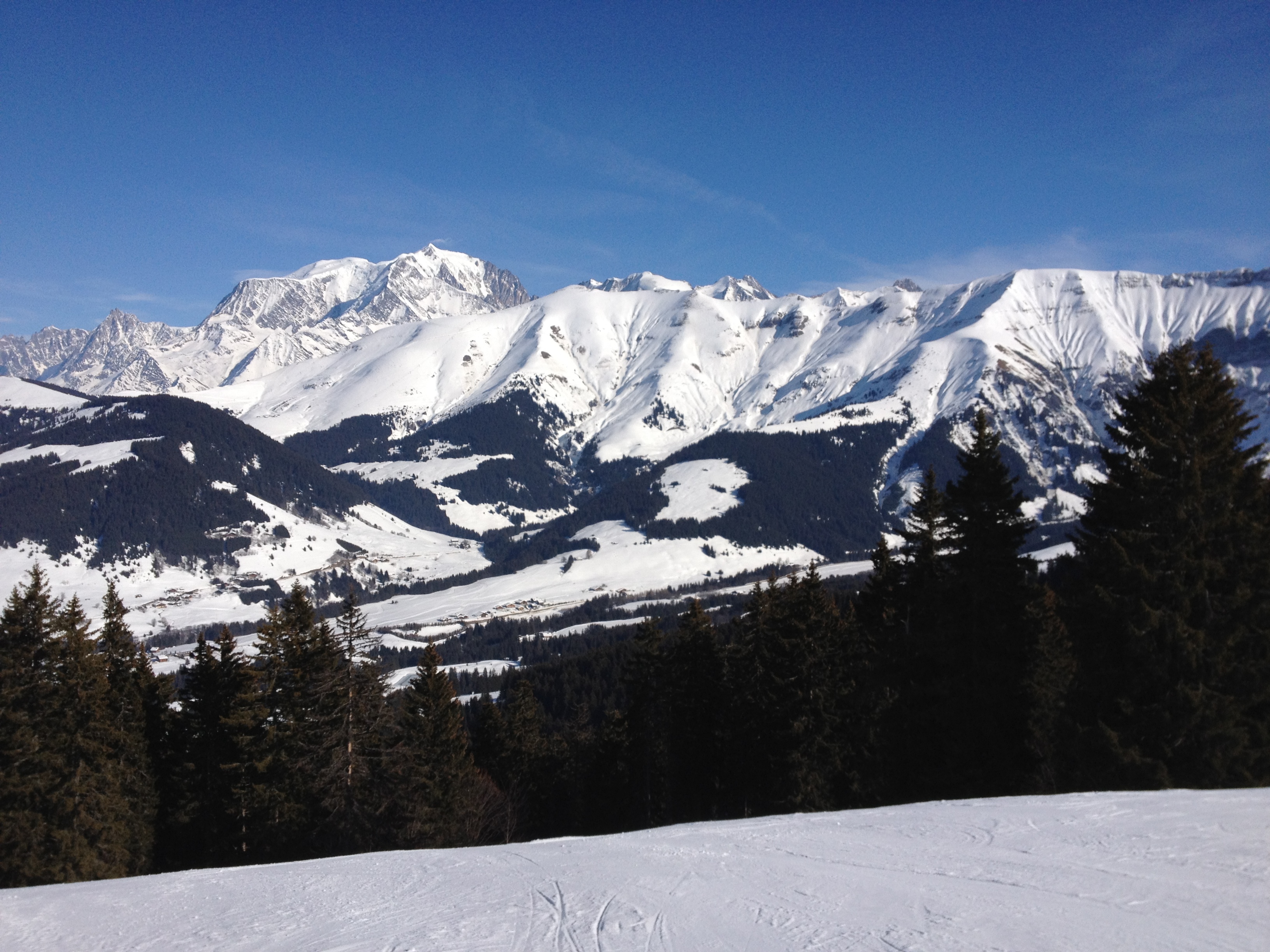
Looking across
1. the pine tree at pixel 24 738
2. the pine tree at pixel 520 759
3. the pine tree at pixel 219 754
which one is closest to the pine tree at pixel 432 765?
the pine tree at pixel 219 754

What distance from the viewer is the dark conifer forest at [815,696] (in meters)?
20.1

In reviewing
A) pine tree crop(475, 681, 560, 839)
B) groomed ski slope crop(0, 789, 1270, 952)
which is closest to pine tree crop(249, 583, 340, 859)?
groomed ski slope crop(0, 789, 1270, 952)

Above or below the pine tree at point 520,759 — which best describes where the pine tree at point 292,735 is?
above

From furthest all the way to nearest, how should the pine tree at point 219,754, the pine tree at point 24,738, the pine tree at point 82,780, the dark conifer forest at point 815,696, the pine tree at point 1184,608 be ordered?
the pine tree at point 219,754 < the pine tree at point 82,780 < the pine tree at point 24,738 < the dark conifer forest at point 815,696 < the pine tree at point 1184,608

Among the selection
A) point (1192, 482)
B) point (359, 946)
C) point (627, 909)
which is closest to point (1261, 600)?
point (1192, 482)

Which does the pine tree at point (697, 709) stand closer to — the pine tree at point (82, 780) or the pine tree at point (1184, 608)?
the pine tree at point (1184, 608)

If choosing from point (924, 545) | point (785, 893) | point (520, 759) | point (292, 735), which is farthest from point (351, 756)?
point (520, 759)

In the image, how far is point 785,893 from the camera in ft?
39.1

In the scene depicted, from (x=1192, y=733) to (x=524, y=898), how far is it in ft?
53.5

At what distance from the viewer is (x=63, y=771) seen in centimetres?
2991

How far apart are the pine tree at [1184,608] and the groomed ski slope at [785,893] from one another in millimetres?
3879

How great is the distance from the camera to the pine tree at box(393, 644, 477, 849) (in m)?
33.2

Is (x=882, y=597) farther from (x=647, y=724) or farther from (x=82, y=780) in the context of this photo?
(x=82, y=780)

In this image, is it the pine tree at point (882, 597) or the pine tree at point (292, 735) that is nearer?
the pine tree at point (882, 597)
